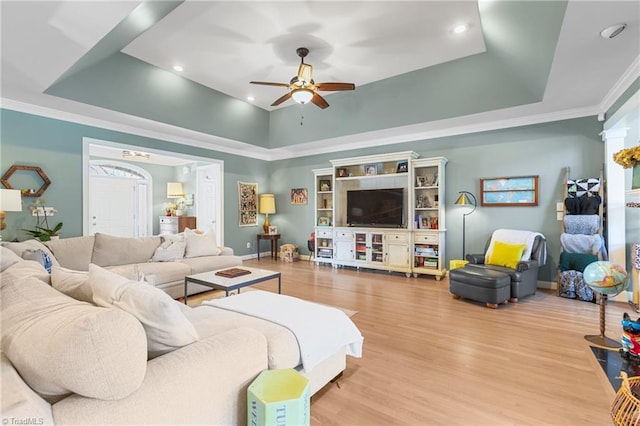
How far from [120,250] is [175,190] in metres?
4.80

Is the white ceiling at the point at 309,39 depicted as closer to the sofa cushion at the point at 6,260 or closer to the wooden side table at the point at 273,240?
the sofa cushion at the point at 6,260

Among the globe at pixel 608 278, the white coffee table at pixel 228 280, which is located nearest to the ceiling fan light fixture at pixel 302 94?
the white coffee table at pixel 228 280

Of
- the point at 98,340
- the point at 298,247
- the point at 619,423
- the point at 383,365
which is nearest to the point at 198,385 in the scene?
the point at 98,340

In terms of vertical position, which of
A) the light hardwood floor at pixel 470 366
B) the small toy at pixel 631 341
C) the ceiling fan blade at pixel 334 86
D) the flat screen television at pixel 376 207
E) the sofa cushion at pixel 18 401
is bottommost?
the light hardwood floor at pixel 470 366

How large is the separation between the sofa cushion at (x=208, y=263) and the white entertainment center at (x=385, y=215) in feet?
7.62

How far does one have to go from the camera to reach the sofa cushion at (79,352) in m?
0.89

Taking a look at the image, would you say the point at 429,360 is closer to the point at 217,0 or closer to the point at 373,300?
the point at 373,300

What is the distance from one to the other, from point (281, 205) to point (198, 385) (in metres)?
6.60

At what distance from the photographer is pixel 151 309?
1.24m

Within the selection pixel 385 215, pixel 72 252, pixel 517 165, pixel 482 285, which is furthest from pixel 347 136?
pixel 72 252

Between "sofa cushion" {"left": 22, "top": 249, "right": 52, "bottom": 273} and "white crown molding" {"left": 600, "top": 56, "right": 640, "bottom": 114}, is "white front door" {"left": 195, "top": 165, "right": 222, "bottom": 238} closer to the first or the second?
"sofa cushion" {"left": 22, "top": 249, "right": 52, "bottom": 273}

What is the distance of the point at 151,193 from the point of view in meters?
8.37

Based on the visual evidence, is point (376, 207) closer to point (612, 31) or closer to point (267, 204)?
point (267, 204)

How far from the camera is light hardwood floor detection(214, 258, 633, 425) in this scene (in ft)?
5.94
